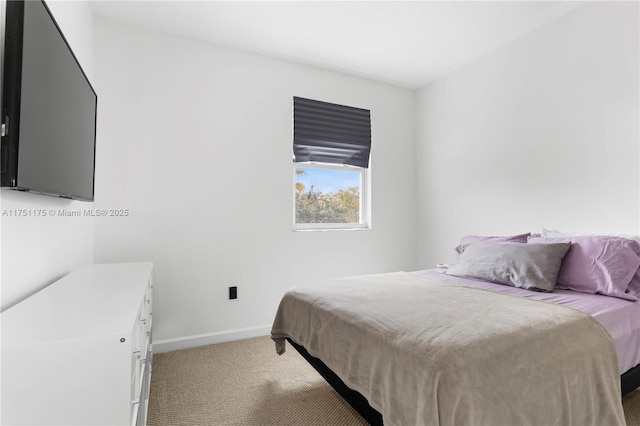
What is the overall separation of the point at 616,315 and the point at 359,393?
1.31 meters

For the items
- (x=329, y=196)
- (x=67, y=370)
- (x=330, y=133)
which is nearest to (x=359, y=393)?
(x=67, y=370)

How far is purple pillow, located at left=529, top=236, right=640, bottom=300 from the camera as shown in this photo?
184 cm

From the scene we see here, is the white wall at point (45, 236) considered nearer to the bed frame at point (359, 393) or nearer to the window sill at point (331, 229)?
the bed frame at point (359, 393)

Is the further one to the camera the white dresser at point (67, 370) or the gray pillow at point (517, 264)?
the gray pillow at point (517, 264)

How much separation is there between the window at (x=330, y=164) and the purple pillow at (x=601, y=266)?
6.30ft

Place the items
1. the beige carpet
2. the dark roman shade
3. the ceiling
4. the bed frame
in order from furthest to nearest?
the dark roman shade
the ceiling
the beige carpet
the bed frame

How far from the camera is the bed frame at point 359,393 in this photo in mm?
1418

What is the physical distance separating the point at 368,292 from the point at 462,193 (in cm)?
194

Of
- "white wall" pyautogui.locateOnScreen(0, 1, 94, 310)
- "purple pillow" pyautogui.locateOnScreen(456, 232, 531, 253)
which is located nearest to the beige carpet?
"white wall" pyautogui.locateOnScreen(0, 1, 94, 310)

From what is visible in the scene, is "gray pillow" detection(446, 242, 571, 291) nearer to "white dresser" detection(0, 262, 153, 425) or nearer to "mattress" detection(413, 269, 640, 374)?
"mattress" detection(413, 269, 640, 374)

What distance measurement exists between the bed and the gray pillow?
10cm

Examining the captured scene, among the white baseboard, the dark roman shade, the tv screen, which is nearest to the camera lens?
the tv screen

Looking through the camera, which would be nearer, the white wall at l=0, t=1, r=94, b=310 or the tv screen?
the tv screen

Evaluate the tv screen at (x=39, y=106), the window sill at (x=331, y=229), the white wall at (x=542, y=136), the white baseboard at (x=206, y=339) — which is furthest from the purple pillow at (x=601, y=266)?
the tv screen at (x=39, y=106)
